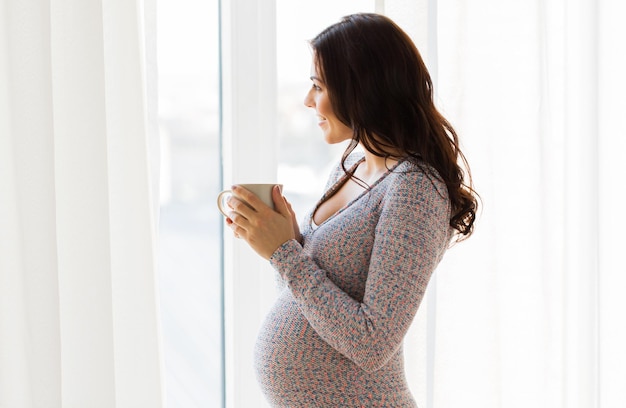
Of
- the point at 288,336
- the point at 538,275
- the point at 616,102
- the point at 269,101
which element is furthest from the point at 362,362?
the point at 616,102

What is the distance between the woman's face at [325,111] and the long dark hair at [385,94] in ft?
0.06

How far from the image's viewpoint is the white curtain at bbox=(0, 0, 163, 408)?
1105 millimetres

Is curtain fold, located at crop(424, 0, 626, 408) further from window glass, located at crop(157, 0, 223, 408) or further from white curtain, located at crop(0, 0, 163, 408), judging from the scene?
white curtain, located at crop(0, 0, 163, 408)

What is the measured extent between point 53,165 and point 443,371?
3.27 feet

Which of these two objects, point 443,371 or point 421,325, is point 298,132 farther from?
Answer: point 443,371

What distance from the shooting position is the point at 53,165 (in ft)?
3.70

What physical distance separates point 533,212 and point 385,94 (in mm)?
711

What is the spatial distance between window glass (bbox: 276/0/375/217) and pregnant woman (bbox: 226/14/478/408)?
436 millimetres

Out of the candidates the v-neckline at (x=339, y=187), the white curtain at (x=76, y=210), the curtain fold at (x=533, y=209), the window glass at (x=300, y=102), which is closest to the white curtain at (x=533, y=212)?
the curtain fold at (x=533, y=209)

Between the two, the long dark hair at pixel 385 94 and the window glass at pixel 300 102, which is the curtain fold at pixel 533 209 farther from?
the long dark hair at pixel 385 94

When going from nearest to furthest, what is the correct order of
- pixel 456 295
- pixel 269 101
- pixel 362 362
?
1. pixel 362 362
2. pixel 269 101
3. pixel 456 295

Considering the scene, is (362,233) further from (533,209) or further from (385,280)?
(533,209)

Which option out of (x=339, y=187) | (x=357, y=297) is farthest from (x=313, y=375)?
(x=339, y=187)

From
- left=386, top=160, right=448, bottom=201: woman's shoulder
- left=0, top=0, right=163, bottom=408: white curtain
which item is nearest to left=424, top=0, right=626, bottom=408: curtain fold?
left=386, top=160, right=448, bottom=201: woman's shoulder
